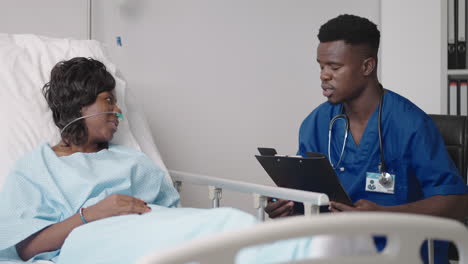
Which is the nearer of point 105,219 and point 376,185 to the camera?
point 105,219

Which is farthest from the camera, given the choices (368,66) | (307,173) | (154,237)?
(368,66)

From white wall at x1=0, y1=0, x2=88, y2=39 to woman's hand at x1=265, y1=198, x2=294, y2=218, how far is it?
3.89 feet

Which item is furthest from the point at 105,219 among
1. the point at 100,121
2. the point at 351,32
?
the point at 351,32

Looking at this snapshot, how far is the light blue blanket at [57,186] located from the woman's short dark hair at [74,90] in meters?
0.08

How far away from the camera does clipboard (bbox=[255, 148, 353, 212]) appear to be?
156 cm

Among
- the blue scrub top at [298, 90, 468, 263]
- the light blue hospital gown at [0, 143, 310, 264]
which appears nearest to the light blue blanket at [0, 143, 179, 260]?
the light blue hospital gown at [0, 143, 310, 264]

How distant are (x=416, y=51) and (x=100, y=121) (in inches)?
61.7

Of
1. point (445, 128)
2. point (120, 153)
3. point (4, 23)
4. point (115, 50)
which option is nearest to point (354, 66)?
point (445, 128)

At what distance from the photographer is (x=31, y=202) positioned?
1664 mm

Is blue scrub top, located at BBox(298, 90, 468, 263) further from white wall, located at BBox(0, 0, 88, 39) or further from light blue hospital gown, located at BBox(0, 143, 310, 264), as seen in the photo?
white wall, located at BBox(0, 0, 88, 39)

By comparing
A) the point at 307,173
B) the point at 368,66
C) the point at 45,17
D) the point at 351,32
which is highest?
the point at 45,17

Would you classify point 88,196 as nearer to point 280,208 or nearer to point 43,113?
point 43,113

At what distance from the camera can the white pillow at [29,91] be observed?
6.07 ft

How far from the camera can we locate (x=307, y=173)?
164 centimetres
